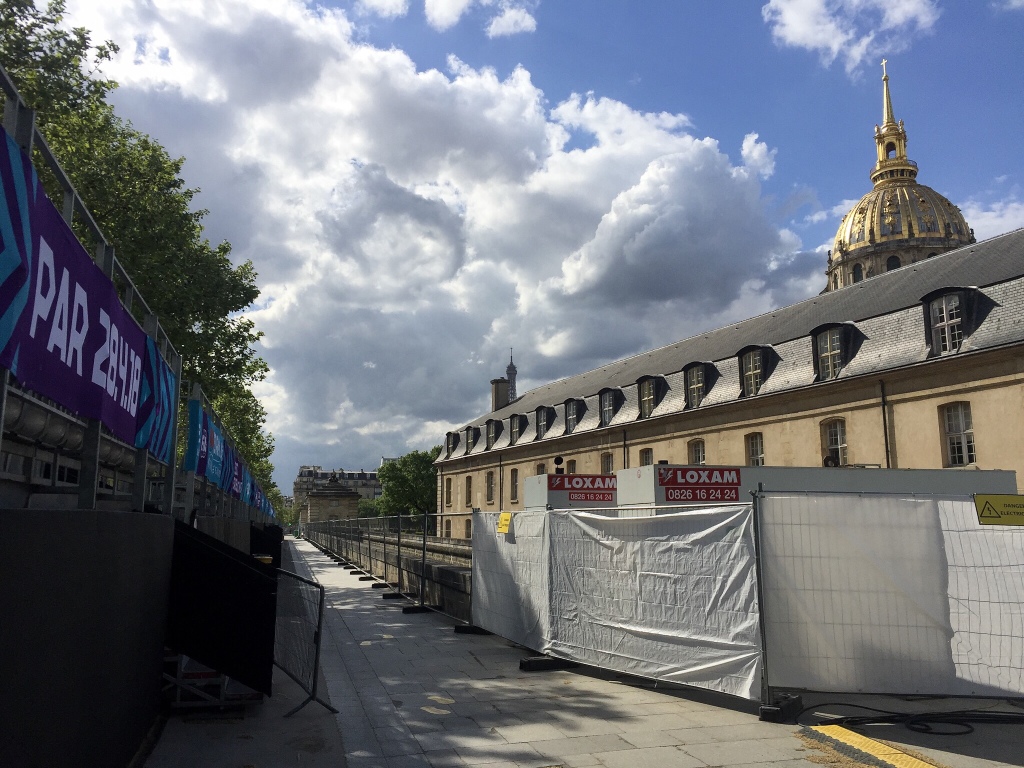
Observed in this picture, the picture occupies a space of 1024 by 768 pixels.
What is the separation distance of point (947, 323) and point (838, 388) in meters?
4.83

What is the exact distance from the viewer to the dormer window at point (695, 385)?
127 ft

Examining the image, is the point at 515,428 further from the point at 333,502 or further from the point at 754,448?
the point at 333,502

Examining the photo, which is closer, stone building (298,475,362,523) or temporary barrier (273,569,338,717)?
temporary barrier (273,569,338,717)

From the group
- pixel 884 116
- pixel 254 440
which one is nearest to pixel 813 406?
pixel 254 440

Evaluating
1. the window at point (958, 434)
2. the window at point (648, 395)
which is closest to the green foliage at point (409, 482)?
the window at point (648, 395)

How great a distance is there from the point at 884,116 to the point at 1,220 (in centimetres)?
13084

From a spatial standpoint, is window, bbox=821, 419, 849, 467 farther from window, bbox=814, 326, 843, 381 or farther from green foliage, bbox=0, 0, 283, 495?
green foliage, bbox=0, 0, 283, 495

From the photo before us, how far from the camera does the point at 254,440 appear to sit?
6169 cm

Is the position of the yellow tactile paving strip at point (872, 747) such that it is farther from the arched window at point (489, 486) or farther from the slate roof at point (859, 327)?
the arched window at point (489, 486)

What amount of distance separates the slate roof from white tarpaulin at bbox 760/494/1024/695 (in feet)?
66.5


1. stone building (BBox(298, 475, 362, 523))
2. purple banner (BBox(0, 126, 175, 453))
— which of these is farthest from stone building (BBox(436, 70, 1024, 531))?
stone building (BBox(298, 475, 362, 523))

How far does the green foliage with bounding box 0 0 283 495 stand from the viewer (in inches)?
729

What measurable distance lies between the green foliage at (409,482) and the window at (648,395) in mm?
68630

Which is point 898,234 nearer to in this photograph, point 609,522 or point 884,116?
point 884,116
